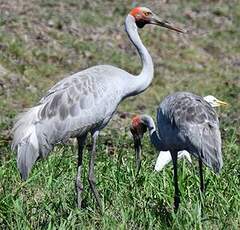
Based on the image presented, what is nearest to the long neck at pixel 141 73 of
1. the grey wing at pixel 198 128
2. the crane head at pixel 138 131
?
the grey wing at pixel 198 128

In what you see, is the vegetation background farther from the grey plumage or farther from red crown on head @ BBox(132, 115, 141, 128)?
the grey plumage

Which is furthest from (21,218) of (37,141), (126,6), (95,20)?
(126,6)

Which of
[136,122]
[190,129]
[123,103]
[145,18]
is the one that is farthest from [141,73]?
[123,103]

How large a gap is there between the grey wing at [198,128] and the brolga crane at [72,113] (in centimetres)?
55

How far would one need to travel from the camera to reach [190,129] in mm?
6488

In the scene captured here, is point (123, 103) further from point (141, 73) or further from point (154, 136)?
point (141, 73)

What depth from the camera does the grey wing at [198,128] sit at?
251 inches

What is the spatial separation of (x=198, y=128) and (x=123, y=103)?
6141 mm

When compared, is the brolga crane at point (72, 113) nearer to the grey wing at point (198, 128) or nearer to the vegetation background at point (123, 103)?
the vegetation background at point (123, 103)

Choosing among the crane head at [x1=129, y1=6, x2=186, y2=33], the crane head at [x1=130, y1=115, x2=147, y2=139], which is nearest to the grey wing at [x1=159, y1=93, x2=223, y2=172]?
the crane head at [x1=129, y1=6, x2=186, y2=33]

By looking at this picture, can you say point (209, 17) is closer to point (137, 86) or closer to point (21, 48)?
point (21, 48)

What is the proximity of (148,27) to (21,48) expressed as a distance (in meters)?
3.70

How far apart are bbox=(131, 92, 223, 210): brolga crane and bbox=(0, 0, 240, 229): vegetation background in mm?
388

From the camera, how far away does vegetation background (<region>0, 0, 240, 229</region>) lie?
252 inches
